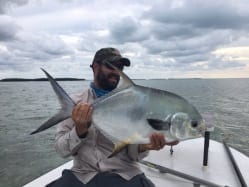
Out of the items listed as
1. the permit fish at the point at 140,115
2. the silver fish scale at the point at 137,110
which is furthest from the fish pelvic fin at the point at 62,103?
the silver fish scale at the point at 137,110

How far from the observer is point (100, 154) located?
8.91 feet

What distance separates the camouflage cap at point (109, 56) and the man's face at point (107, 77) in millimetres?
70

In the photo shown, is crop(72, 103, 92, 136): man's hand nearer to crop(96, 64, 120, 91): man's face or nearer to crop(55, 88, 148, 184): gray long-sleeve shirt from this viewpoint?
crop(55, 88, 148, 184): gray long-sleeve shirt

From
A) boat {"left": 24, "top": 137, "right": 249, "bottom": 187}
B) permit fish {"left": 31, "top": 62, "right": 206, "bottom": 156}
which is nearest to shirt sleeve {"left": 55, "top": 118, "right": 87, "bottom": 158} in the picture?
permit fish {"left": 31, "top": 62, "right": 206, "bottom": 156}

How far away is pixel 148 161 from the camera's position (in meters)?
4.30

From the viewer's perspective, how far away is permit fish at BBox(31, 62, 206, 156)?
184 cm

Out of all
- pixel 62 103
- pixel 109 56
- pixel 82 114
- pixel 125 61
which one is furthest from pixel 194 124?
pixel 109 56

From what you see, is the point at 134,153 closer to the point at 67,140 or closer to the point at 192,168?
the point at 67,140

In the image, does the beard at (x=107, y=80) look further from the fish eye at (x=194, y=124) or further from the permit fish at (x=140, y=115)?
the fish eye at (x=194, y=124)

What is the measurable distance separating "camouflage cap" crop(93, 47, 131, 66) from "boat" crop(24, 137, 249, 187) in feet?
5.31

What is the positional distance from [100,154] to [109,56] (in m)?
0.84

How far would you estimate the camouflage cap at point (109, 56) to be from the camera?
276 cm

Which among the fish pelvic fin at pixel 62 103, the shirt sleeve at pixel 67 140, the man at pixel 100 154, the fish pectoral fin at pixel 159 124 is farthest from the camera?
the man at pixel 100 154

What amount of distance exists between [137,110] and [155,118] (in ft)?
0.43
